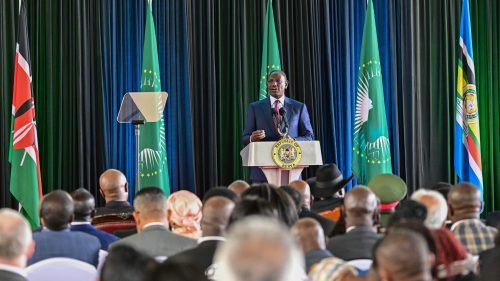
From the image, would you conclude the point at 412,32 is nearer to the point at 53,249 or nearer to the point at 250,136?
the point at 250,136

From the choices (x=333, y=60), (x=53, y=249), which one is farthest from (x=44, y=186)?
(x=53, y=249)

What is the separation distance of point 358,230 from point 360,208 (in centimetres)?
13

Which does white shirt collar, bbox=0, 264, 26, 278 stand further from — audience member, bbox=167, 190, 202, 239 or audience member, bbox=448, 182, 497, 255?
audience member, bbox=448, 182, 497, 255

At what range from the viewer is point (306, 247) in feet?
11.7

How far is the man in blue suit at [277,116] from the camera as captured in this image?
8094 millimetres

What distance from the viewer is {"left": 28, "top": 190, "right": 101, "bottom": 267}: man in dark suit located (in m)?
4.27

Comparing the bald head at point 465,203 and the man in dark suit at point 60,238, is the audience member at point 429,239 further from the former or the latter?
the man in dark suit at point 60,238

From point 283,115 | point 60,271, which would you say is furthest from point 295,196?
point 283,115

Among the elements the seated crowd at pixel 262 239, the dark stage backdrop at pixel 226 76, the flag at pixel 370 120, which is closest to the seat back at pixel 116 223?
the seated crowd at pixel 262 239

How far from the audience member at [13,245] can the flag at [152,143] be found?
5748 millimetres

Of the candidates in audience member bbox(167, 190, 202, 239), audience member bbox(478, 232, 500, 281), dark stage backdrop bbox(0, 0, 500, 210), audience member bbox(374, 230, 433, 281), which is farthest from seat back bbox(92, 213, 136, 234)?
dark stage backdrop bbox(0, 0, 500, 210)

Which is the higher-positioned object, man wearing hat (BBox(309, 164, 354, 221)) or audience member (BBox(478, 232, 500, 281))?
man wearing hat (BBox(309, 164, 354, 221))

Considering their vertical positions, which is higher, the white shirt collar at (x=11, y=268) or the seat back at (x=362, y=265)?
the white shirt collar at (x=11, y=268)

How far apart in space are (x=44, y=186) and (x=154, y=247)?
6.16 m
